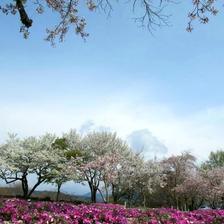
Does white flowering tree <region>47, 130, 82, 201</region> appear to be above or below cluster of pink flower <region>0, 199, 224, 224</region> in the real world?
above

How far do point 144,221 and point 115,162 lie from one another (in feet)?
140

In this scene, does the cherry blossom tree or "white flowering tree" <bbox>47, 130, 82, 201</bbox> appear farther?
the cherry blossom tree

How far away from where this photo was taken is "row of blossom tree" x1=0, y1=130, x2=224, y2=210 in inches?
2115

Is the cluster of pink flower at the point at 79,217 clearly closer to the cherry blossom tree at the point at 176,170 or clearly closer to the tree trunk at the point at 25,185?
the tree trunk at the point at 25,185

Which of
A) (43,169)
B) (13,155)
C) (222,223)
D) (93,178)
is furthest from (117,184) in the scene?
(222,223)

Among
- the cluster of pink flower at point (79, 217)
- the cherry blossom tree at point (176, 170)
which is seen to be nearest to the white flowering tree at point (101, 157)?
the cherry blossom tree at point (176, 170)

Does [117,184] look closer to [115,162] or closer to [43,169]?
[115,162]

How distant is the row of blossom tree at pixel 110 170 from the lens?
5372cm

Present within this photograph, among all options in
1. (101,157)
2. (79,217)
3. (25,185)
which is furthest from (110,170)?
(79,217)

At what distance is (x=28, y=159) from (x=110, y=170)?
972cm

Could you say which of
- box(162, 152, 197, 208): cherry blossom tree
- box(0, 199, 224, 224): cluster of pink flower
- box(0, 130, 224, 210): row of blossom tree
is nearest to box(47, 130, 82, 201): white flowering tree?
box(0, 130, 224, 210): row of blossom tree

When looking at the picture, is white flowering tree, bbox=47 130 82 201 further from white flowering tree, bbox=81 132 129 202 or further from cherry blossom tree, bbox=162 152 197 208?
cherry blossom tree, bbox=162 152 197 208

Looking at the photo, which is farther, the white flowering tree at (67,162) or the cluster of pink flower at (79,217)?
the white flowering tree at (67,162)

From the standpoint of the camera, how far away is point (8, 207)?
12898mm
